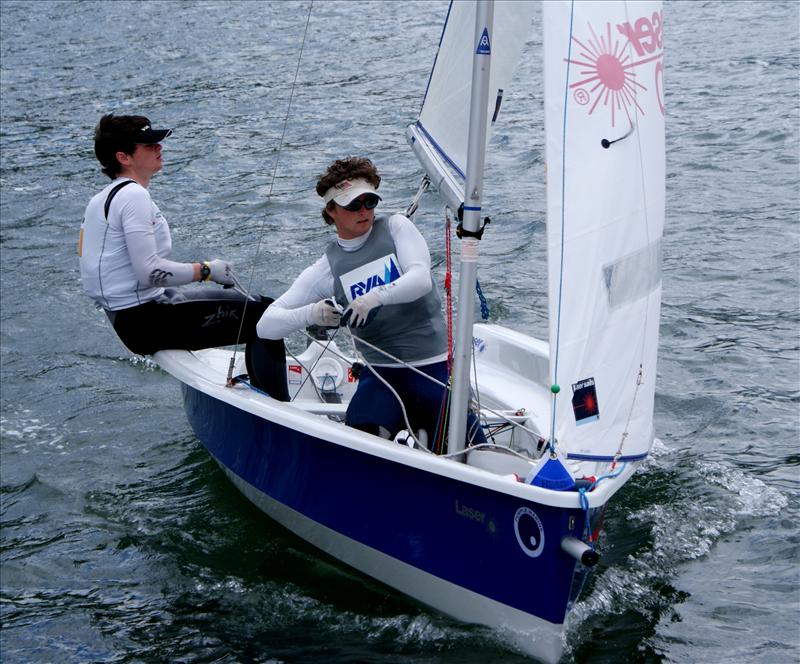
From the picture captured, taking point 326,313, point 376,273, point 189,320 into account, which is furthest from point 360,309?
point 189,320

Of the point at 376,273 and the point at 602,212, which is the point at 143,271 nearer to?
the point at 376,273

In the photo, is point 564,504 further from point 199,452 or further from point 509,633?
point 199,452

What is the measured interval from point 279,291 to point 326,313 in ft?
14.2

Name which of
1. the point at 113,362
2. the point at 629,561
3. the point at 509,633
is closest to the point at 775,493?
the point at 629,561

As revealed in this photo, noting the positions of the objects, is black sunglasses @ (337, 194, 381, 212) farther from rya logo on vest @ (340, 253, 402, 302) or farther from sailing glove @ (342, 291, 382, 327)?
sailing glove @ (342, 291, 382, 327)

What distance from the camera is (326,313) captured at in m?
4.25

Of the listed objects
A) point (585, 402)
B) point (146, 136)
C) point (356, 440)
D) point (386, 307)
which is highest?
point (146, 136)

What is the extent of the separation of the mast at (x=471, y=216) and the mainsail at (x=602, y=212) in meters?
0.41

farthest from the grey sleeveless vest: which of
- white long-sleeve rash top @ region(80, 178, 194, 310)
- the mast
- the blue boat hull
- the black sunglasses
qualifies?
white long-sleeve rash top @ region(80, 178, 194, 310)

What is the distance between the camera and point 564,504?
12.3 ft

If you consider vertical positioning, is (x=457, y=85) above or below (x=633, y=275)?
above

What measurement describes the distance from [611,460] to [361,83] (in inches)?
432

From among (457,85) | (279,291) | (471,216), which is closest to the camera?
(471,216)

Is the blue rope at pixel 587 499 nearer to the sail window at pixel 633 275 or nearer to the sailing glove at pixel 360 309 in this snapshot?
the sail window at pixel 633 275
